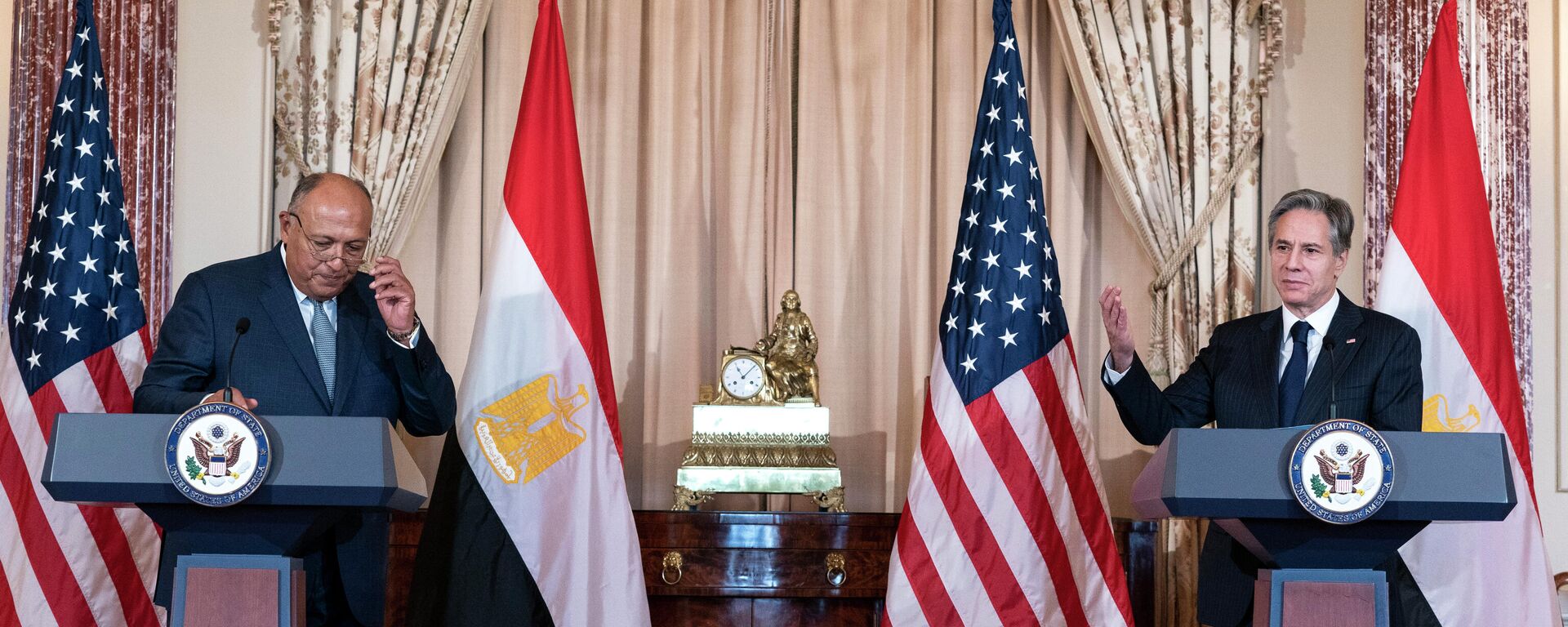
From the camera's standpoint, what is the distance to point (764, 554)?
415 centimetres

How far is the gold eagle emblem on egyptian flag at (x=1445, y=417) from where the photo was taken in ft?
11.8

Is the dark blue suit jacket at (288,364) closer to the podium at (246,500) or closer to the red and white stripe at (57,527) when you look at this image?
the podium at (246,500)

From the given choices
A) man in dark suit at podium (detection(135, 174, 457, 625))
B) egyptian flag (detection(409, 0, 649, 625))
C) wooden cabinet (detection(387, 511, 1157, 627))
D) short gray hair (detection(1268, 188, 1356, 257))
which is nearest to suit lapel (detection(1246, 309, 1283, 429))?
short gray hair (detection(1268, 188, 1356, 257))

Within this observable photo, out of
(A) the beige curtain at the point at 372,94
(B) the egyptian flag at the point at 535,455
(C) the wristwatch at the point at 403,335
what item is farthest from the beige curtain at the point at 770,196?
(C) the wristwatch at the point at 403,335

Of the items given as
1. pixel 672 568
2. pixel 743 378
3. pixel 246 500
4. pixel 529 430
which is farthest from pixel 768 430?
pixel 246 500

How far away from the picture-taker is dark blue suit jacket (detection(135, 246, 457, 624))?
2758 millimetres

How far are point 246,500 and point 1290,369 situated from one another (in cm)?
202

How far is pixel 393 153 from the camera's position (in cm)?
470

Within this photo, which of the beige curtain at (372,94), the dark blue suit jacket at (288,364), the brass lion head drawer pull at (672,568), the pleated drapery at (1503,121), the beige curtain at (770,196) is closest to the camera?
the dark blue suit jacket at (288,364)

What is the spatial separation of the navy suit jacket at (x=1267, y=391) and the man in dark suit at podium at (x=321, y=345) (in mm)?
1521

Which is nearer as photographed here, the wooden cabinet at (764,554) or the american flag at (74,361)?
the american flag at (74,361)

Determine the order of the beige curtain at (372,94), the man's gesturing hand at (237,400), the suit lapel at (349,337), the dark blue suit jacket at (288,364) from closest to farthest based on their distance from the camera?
1. the man's gesturing hand at (237,400)
2. the dark blue suit jacket at (288,364)
3. the suit lapel at (349,337)
4. the beige curtain at (372,94)

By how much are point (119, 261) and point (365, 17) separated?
1.39 meters

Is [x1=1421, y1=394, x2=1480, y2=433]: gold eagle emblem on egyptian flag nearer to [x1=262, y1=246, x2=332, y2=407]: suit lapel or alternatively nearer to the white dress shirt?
the white dress shirt
